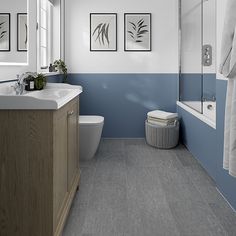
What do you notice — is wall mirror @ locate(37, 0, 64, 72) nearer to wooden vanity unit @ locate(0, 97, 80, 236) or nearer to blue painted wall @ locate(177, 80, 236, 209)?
blue painted wall @ locate(177, 80, 236, 209)

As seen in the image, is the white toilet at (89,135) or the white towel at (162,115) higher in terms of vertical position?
the white towel at (162,115)

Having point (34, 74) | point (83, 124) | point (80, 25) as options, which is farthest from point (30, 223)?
point (80, 25)

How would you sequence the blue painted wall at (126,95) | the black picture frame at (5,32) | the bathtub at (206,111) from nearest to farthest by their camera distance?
the black picture frame at (5,32)
the bathtub at (206,111)
the blue painted wall at (126,95)

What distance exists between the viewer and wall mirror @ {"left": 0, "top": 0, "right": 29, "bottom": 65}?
242cm

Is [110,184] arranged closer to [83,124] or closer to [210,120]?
[83,124]

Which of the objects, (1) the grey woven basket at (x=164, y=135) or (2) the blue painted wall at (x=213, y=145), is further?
(1) the grey woven basket at (x=164, y=135)

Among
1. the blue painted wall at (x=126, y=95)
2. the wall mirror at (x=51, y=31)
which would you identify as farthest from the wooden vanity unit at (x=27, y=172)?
the blue painted wall at (x=126, y=95)

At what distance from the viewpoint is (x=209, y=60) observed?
3.52m

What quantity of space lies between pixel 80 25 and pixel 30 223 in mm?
3497

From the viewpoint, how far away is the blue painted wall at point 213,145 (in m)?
2.43

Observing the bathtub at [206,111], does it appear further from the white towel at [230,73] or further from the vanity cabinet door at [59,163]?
the vanity cabinet door at [59,163]

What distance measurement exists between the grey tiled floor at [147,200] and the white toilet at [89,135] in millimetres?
126

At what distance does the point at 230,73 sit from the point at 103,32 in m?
3.08

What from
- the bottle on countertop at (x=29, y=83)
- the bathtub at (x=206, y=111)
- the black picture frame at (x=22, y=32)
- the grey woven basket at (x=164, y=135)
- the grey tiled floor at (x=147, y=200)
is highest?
the black picture frame at (x=22, y=32)
